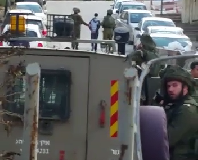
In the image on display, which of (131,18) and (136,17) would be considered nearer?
(131,18)

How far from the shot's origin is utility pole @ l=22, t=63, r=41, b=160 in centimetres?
462

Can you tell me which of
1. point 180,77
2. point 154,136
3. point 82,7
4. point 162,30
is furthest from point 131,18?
point 154,136

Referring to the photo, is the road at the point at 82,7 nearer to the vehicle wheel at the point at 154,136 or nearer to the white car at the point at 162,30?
the white car at the point at 162,30

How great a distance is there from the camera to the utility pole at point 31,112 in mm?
4621

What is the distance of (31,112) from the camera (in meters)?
4.64

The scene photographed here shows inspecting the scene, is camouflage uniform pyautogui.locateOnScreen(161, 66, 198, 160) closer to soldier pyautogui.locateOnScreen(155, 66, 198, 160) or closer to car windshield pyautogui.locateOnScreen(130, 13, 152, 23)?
soldier pyautogui.locateOnScreen(155, 66, 198, 160)

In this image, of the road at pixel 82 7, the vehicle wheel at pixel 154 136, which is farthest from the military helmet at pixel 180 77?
the road at pixel 82 7

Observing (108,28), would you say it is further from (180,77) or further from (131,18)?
(180,77)

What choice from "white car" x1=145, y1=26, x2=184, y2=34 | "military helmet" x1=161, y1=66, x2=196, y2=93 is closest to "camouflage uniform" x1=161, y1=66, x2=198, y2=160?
"military helmet" x1=161, y1=66, x2=196, y2=93

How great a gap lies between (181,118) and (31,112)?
56.3 inches

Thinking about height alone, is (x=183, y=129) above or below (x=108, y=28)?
below

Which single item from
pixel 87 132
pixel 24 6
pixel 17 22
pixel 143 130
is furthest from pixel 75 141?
pixel 24 6

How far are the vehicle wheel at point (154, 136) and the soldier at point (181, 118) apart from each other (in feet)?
1.32

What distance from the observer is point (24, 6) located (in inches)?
1682
